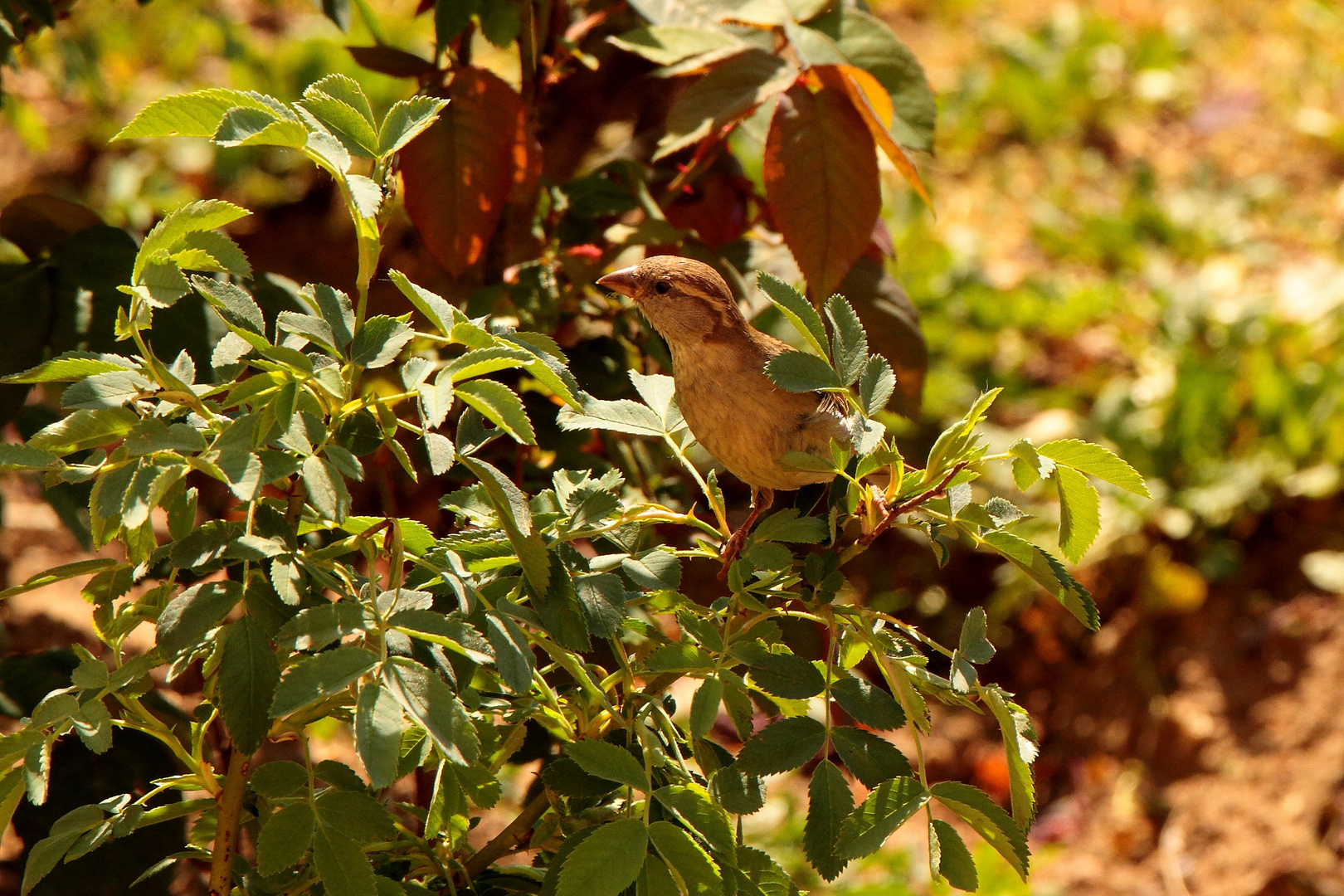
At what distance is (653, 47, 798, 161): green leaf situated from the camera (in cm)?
152

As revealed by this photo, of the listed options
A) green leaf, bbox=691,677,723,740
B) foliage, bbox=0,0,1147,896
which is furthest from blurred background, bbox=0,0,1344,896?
green leaf, bbox=691,677,723,740

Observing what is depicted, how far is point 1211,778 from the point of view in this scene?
11.6 ft

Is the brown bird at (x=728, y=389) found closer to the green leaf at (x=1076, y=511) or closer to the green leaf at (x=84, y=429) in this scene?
the green leaf at (x=1076, y=511)

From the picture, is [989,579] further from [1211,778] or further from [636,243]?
[636,243]

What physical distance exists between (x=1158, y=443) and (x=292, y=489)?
11.5 ft

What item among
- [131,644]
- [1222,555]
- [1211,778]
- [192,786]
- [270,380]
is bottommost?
[1211,778]

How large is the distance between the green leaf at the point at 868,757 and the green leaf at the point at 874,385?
30 cm

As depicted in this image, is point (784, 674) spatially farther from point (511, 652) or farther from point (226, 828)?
point (226, 828)

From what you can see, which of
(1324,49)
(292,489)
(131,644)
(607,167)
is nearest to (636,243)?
(607,167)

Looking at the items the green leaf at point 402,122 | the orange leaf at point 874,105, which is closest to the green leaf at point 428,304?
the green leaf at point 402,122

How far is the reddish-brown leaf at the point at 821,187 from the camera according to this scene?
152 centimetres

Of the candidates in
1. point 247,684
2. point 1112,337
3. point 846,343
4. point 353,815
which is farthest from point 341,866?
point 1112,337

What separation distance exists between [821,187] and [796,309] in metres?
0.49

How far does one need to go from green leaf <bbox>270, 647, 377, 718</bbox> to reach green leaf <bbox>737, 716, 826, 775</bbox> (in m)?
0.37
